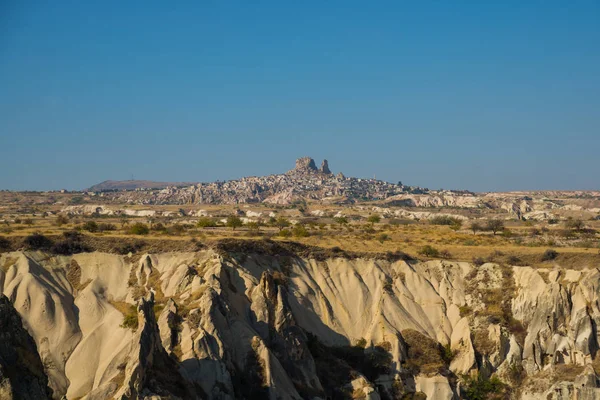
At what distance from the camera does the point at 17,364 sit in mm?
25375

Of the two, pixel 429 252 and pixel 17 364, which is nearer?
pixel 17 364

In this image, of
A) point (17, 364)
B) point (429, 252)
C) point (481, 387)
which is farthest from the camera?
point (429, 252)

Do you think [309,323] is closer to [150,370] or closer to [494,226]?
[150,370]

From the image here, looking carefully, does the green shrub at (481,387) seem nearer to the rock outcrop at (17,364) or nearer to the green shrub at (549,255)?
the green shrub at (549,255)

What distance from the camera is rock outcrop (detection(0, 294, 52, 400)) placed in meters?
24.1

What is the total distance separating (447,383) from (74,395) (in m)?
24.3

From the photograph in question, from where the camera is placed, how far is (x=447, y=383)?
47.4 m

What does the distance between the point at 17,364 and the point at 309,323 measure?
93.9ft

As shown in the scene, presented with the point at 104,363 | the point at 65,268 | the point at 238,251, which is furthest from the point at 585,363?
the point at 65,268

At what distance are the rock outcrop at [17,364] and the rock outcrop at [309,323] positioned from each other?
23.4 ft

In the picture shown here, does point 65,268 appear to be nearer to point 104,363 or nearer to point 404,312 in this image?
point 104,363

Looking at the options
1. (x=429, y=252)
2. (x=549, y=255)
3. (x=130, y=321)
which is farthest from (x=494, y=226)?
(x=130, y=321)

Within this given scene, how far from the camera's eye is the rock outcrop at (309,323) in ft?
129

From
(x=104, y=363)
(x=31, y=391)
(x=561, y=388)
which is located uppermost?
(x=31, y=391)
